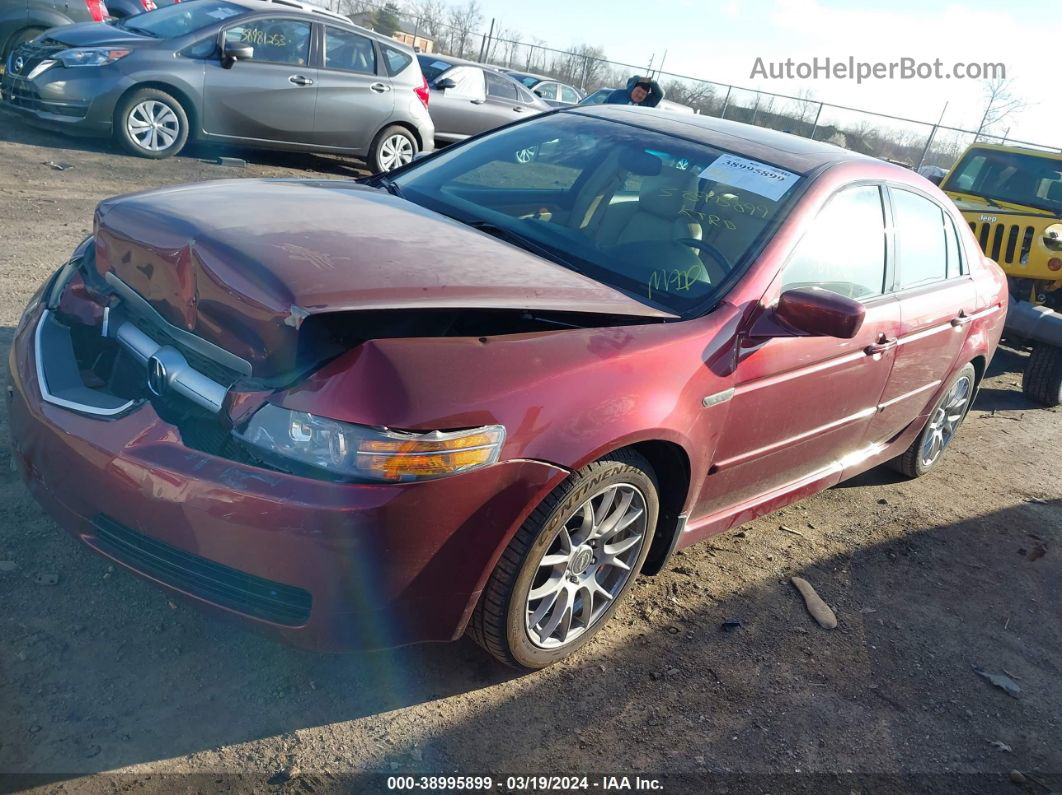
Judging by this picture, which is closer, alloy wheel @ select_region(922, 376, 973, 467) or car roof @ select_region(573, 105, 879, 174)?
car roof @ select_region(573, 105, 879, 174)

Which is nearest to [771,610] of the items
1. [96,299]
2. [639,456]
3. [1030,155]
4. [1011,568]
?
[639,456]

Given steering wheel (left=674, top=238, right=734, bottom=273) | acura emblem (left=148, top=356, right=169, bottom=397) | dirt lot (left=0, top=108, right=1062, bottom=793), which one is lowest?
dirt lot (left=0, top=108, right=1062, bottom=793)

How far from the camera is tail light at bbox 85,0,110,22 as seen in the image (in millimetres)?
10758

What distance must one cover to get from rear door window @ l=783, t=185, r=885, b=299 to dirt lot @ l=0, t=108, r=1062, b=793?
1.26 metres

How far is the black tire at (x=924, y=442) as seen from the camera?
15.6 ft

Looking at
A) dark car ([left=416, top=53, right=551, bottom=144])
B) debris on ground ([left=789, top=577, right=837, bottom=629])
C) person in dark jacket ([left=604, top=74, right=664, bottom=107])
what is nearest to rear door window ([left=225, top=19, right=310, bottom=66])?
dark car ([left=416, top=53, right=551, bottom=144])

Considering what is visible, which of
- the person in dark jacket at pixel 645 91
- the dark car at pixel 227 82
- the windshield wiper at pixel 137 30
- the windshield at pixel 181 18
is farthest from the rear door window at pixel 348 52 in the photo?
the person in dark jacket at pixel 645 91

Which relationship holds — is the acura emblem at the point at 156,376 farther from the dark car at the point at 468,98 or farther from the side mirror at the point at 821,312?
the dark car at the point at 468,98

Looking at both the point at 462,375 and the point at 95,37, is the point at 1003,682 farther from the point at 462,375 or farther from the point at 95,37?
the point at 95,37

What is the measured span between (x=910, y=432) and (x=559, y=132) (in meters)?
2.39

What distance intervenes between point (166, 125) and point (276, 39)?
4.91 feet

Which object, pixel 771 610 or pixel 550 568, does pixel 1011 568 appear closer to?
pixel 771 610

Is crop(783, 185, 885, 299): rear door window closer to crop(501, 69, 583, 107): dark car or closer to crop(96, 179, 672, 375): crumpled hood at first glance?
crop(96, 179, 672, 375): crumpled hood

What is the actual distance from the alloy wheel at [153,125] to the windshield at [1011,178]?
7756mm
